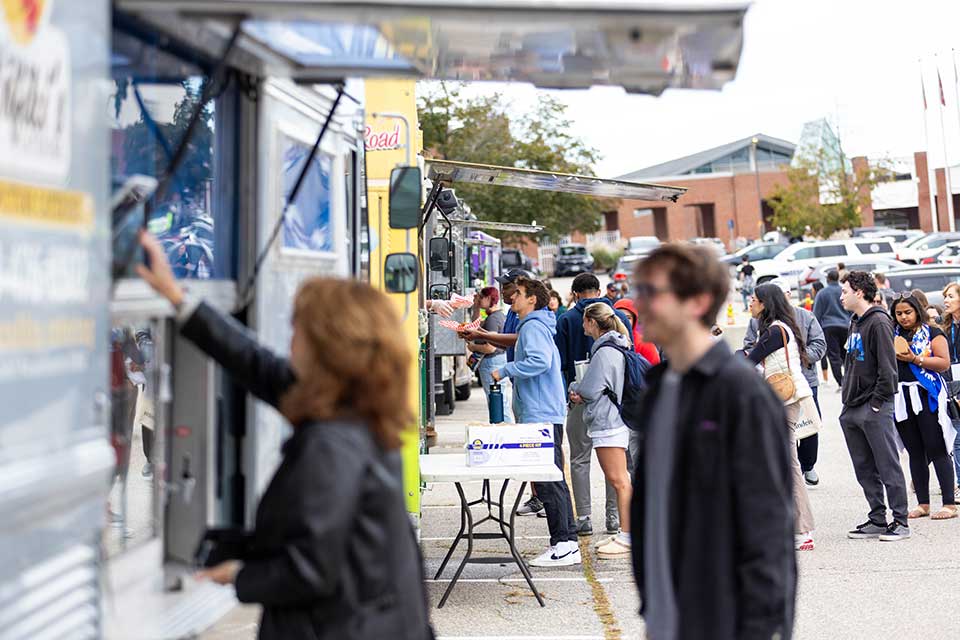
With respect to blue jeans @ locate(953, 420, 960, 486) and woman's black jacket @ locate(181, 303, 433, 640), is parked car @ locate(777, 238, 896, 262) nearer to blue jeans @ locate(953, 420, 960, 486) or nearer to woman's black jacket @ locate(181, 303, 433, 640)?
blue jeans @ locate(953, 420, 960, 486)

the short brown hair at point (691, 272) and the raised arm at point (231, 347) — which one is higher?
the short brown hair at point (691, 272)

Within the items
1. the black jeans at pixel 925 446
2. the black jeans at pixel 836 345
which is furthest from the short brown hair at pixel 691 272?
the black jeans at pixel 836 345

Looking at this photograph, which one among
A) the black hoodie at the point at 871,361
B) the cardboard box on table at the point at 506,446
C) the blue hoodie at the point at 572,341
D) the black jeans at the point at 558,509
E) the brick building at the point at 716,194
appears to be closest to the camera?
the cardboard box on table at the point at 506,446

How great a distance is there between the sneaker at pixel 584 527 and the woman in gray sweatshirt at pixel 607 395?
2.59 feet

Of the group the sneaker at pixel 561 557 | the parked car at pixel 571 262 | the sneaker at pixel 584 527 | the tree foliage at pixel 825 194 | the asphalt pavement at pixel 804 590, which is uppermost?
the tree foliage at pixel 825 194

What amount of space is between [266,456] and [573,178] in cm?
592

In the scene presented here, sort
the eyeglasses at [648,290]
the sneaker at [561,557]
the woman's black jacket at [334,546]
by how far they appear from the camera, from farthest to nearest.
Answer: the sneaker at [561,557] → the eyeglasses at [648,290] → the woman's black jacket at [334,546]

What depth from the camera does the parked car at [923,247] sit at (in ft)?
123

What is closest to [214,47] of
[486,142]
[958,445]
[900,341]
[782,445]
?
[782,445]

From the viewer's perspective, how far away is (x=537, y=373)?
870cm

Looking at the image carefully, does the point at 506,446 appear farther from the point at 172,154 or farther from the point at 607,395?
the point at 172,154

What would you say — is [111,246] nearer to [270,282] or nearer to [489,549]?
[270,282]

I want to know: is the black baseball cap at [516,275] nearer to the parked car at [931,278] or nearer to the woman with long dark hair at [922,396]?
the woman with long dark hair at [922,396]

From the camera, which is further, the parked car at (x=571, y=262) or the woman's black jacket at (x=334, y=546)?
the parked car at (x=571, y=262)
